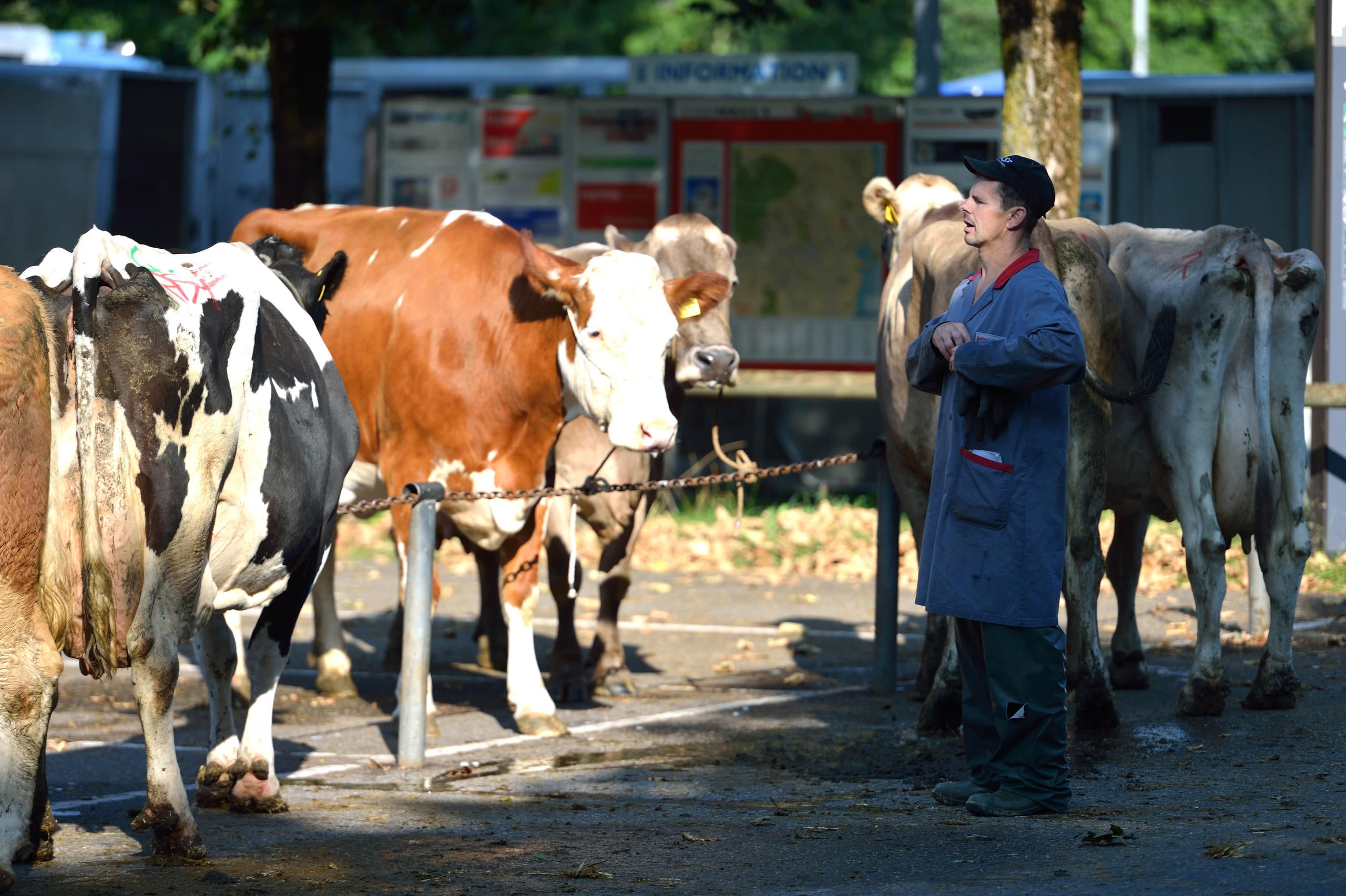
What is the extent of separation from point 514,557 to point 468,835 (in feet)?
7.91

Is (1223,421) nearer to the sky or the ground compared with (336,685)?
nearer to the sky

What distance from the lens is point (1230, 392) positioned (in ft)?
22.6

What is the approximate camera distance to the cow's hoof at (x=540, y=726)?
718cm

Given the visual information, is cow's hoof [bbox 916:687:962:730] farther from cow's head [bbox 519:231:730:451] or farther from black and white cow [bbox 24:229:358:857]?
Result: black and white cow [bbox 24:229:358:857]

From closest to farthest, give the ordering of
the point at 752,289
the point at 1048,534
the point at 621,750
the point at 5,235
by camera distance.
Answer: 1. the point at 1048,534
2. the point at 621,750
3. the point at 752,289
4. the point at 5,235

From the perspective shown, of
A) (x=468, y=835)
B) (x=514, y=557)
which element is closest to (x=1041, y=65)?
(x=514, y=557)

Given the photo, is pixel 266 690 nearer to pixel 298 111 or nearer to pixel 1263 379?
pixel 1263 379

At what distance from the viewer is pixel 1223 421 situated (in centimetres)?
687

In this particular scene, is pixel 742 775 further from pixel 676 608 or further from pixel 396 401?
pixel 676 608

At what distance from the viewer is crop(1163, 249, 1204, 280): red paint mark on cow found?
6938 mm

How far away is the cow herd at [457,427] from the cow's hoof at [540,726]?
12mm

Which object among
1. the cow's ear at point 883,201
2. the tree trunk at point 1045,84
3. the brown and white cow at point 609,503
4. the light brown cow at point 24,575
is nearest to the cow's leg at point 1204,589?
the cow's ear at point 883,201

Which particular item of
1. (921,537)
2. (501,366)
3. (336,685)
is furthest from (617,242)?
(336,685)

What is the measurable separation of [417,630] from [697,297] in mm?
2020
